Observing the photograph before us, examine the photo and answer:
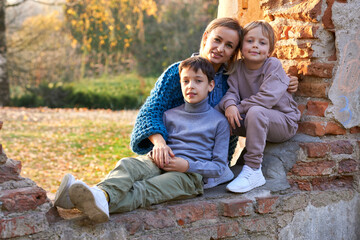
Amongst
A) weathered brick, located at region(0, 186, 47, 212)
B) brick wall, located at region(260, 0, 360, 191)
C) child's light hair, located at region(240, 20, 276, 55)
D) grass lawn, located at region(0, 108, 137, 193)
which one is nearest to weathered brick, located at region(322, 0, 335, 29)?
brick wall, located at region(260, 0, 360, 191)

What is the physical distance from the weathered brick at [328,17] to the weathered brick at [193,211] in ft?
4.57

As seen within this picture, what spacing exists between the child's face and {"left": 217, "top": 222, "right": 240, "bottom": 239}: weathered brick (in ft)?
3.35

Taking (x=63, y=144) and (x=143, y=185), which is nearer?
(x=143, y=185)

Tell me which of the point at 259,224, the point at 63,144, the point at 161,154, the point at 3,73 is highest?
the point at 161,154

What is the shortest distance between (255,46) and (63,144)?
19.4 feet

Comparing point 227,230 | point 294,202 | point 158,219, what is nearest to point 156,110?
point 158,219

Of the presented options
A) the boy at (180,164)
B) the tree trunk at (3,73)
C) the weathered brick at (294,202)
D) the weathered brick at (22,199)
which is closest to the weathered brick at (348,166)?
the weathered brick at (294,202)

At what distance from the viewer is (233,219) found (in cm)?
251

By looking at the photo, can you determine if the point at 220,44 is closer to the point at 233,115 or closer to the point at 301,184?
the point at 233,115

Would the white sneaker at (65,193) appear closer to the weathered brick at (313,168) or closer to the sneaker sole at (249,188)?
the sneaker sole at (249,188)

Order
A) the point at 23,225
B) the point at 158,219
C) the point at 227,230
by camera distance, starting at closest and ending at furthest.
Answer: the point at 23,225, the point at 158,219, the point at 227,230

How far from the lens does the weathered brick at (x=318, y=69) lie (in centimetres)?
285

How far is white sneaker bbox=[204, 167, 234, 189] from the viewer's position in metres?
2.61

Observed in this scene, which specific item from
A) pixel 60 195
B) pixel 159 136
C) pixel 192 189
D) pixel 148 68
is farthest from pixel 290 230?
pixel 148 68
